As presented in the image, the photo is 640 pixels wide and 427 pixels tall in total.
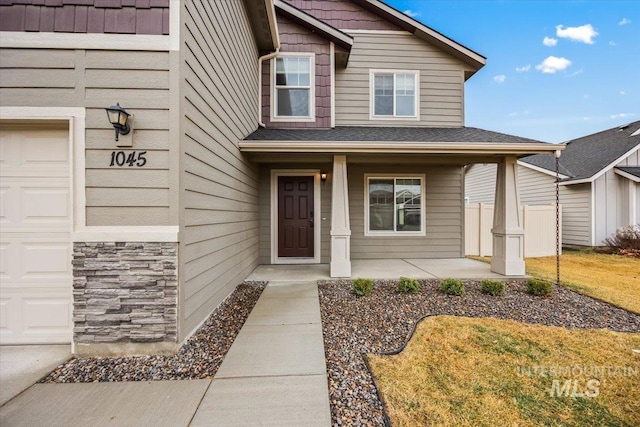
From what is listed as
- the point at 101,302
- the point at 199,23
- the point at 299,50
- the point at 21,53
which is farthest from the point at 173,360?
the point at 299,50

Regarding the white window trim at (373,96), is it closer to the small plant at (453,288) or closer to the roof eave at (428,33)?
the roof eave at (428,33)

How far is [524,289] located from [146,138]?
5.92 m

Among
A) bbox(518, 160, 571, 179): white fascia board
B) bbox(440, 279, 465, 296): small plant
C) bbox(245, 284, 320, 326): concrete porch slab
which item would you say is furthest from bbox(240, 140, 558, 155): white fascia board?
bbox(518, 160, 571, 179): white fascia board

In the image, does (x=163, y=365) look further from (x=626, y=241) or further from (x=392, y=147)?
(x=626, y=241)

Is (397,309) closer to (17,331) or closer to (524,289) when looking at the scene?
(524,289)

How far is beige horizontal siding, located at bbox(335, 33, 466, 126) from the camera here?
275 inches

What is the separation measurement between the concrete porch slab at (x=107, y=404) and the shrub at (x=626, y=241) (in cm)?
1186

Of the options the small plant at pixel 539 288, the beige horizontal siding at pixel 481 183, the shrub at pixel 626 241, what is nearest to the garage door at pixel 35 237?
the small plant at pixel 539 288

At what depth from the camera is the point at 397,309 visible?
373 cm

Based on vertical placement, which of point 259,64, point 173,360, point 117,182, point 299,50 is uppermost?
point 299,50

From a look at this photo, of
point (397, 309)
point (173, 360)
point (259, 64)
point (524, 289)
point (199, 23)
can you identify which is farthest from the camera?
point (259, 64)

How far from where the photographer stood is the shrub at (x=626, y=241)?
8.20 meters

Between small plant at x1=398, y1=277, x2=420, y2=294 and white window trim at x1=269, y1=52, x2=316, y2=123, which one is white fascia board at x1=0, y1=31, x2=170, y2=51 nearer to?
white window trim at x1=269, y1=52, x2=316, y2=123

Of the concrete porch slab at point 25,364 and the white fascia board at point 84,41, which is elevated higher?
the white fascia board at point 84,41
